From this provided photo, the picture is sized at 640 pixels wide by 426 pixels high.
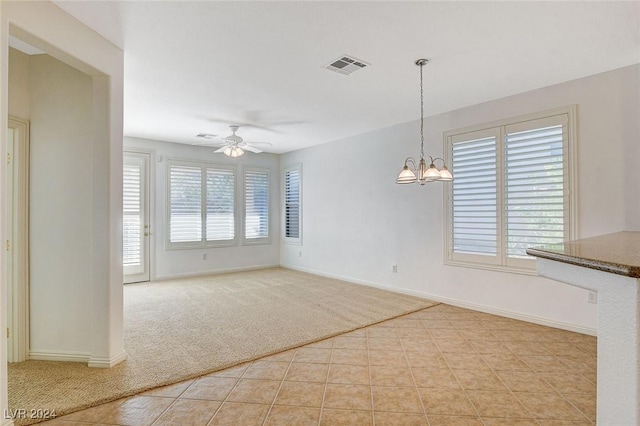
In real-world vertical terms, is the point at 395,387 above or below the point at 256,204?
below

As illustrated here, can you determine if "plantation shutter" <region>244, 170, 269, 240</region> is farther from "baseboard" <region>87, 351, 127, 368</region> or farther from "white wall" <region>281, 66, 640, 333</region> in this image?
"baseboard" <region>87, 351, 127, 368</region>

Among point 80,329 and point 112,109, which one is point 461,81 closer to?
point 112,109

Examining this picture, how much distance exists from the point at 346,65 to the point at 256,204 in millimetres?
5031

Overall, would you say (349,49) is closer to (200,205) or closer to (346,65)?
(346,65)

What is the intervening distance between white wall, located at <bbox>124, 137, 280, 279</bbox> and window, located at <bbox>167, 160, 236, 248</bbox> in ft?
0.44

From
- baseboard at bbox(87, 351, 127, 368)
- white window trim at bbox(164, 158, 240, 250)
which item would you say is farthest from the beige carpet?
white window trim at bbox(164, 158, 240, 250)

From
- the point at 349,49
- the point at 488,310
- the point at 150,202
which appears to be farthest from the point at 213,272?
the point at 349,49

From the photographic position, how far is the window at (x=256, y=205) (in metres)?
7.60

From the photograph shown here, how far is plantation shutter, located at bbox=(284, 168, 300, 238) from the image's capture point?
7.70 m

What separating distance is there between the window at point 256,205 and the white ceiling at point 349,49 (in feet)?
10.1

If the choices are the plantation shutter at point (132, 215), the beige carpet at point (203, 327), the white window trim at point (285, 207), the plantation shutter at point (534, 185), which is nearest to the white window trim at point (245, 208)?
the white window trim at point (285, 207)

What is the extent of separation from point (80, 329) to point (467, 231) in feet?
14.7

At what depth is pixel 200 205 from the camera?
6.95 m

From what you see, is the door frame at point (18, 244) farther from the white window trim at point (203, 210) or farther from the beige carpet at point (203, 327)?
the white window trim at point (203, 210)
